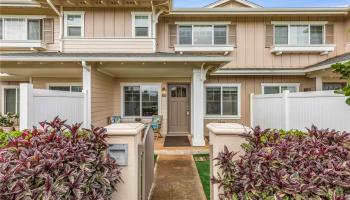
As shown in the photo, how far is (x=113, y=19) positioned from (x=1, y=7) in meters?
5.16

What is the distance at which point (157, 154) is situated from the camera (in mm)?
7715

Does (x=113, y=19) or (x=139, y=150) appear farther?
(x=113, y=19)

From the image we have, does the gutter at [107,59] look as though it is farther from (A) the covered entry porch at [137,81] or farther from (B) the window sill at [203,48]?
(B) the window sill at [203,48]

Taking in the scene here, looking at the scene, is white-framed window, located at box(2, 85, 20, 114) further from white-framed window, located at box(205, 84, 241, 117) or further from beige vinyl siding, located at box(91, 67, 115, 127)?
white-framed window, located at box(205, 84, 241, 117)

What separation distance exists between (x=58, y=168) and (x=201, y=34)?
10.6 m

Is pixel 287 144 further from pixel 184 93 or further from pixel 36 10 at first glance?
pixel 36 10

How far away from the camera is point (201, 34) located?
11.8 meters

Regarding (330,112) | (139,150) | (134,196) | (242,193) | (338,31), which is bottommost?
(134,196)

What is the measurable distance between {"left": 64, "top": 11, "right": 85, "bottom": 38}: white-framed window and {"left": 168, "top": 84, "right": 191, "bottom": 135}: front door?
4869mm

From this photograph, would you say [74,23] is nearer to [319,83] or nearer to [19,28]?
[19,28]

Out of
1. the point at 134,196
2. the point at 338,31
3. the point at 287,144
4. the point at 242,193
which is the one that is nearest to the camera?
the point at 242,193

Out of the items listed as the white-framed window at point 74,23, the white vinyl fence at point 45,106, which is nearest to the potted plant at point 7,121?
the white-framed window at point 74,23

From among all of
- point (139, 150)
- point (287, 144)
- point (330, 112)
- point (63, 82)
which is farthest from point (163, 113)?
point (287, 144)

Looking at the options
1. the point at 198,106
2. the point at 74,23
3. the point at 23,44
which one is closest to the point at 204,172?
the point at 198,106
